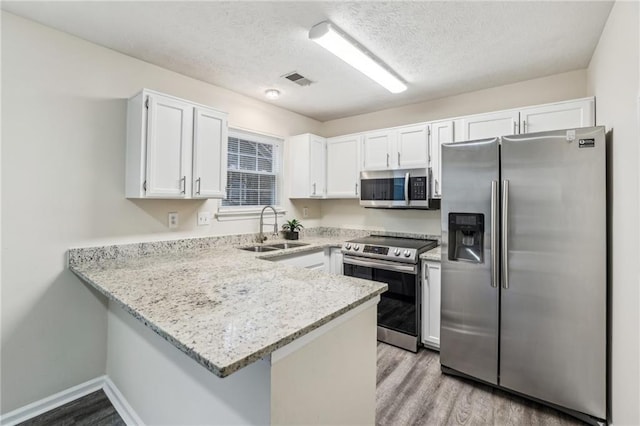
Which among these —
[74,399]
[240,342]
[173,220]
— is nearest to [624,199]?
[240,342]

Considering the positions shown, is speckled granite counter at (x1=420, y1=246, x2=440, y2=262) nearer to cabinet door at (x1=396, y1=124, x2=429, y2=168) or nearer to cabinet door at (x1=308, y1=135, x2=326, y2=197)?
cabinet door at (x1=396, y1=124, x2=429, y2=168)

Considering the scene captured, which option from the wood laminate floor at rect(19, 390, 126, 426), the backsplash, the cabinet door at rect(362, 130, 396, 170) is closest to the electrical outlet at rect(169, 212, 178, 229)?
the backsplash

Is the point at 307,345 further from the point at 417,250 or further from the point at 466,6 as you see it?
Answer: the point at 466,6

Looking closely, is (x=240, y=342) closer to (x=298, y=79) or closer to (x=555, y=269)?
(x=555, y=269)

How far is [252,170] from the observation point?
11.2 feet

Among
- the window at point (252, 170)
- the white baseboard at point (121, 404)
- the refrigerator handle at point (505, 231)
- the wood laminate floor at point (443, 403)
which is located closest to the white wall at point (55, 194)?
the white baseboard at point (121, 404)

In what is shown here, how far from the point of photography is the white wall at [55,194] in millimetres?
1846

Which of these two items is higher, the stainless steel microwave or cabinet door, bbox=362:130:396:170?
cabinet door, bbox=362:130:396:170

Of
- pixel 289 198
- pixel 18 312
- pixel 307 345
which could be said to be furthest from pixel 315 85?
pixel 18 312

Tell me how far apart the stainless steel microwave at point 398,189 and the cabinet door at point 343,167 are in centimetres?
19

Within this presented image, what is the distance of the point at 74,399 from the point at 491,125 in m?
3.94

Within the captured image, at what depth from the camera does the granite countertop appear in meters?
0.93

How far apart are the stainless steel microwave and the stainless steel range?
16.7 inches

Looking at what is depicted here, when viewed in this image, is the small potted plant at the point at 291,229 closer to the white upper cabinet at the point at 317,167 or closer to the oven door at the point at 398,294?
the white upper cabinet at the point at 317,167
